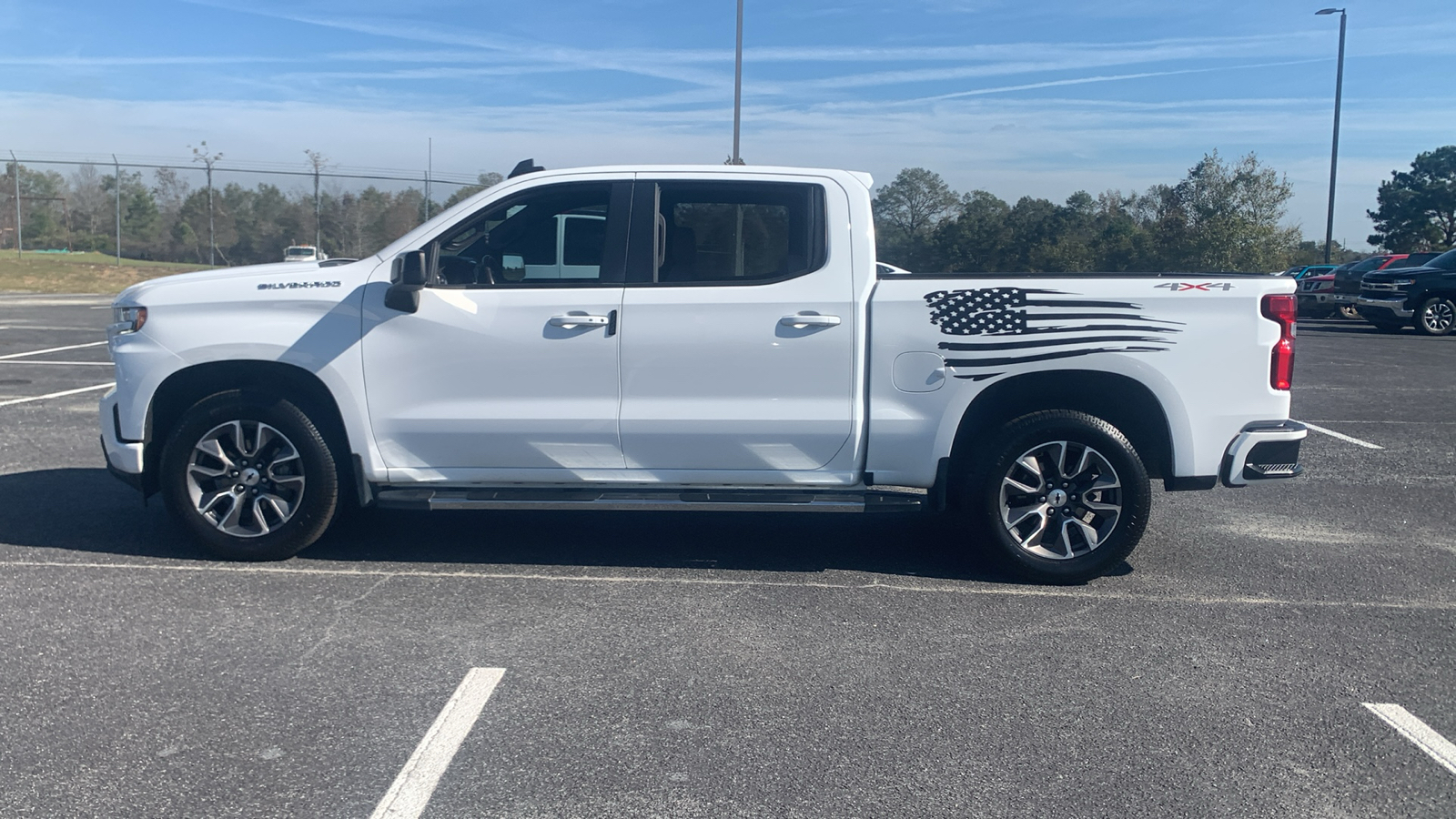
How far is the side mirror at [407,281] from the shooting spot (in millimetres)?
5430

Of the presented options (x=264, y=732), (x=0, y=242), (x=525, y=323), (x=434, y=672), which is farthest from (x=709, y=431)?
(x=0, y=242)

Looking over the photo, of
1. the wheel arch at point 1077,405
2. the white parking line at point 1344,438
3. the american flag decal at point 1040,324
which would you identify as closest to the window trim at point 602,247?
the american flag decal at point 1040,324

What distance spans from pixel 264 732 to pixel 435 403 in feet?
7.03

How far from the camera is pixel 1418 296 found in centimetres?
2378

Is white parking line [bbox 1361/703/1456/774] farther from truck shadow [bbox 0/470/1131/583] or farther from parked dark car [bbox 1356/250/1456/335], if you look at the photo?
parked dark car [bbox 1356/250/1456/335]

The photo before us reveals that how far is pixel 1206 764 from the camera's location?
3.68 m

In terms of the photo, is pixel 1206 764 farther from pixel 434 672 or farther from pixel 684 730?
pixel 434 672

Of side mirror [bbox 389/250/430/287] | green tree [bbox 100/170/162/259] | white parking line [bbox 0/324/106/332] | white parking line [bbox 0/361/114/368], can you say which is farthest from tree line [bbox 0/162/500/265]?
side mirror [bbox 389/250/430/287]

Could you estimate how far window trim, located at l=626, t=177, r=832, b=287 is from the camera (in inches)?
222

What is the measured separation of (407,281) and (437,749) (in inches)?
97.8

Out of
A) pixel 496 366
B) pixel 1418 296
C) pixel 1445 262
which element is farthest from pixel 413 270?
pixel 1445 262

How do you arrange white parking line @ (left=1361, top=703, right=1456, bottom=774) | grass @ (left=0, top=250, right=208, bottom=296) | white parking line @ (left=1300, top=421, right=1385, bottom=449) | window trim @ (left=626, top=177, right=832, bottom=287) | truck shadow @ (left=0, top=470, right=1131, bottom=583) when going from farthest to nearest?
1. grass @ (left=0, top=250, right=208, bottom=296)
2. white parking line @ (left=1300, top=421, right=1385, bottom=449)
3. truck shadow @ (left=0, top=470, right=1131, bottom=583)
4. window trim @ (left=626, top=177, right=832, bottom=287)
5. white parking line @ (left=1361, top=703, right=1456, bottom=774)

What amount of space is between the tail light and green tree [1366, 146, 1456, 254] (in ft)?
239

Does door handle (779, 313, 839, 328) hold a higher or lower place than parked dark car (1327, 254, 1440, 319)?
lower
